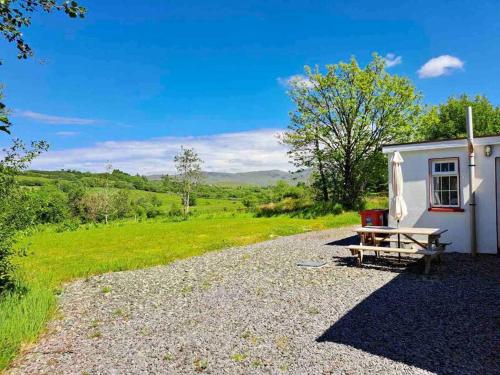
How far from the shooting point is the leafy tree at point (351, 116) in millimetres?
25703

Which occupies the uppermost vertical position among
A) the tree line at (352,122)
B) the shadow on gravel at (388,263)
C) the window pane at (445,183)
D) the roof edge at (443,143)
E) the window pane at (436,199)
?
the tree line at (352,122)

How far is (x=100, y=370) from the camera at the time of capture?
455 centimetres

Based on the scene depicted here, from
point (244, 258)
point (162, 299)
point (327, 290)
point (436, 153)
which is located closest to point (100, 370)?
point (162, 299)

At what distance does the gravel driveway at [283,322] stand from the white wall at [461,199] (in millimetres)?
1227

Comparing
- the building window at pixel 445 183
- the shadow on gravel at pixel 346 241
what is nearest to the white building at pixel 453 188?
the building window at pixel 445 183

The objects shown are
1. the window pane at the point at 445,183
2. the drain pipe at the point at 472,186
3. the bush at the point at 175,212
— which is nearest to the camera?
the drain pipe at the point at 472,186

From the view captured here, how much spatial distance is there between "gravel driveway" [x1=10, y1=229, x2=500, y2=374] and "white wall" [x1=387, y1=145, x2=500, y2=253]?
48.3 inches

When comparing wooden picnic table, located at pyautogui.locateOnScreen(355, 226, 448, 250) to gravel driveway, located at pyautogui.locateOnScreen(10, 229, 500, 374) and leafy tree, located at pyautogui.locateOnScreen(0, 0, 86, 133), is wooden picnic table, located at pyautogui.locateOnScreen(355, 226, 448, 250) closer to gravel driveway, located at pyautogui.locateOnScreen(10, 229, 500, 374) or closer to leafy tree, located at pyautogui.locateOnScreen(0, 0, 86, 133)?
gravel driveway, located at pyautogui.locateOnScreen(10, 229, 500, 374)

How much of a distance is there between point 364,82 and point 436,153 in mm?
15722

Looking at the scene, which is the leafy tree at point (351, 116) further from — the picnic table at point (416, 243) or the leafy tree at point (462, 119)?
the picnic table at point (416, 243)

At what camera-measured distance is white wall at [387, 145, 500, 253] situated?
10.3 metres

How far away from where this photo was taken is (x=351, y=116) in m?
26.3

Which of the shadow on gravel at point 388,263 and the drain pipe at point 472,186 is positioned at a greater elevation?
the drain pipe at point 472,186

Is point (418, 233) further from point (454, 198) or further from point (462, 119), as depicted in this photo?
point (462, 119)
